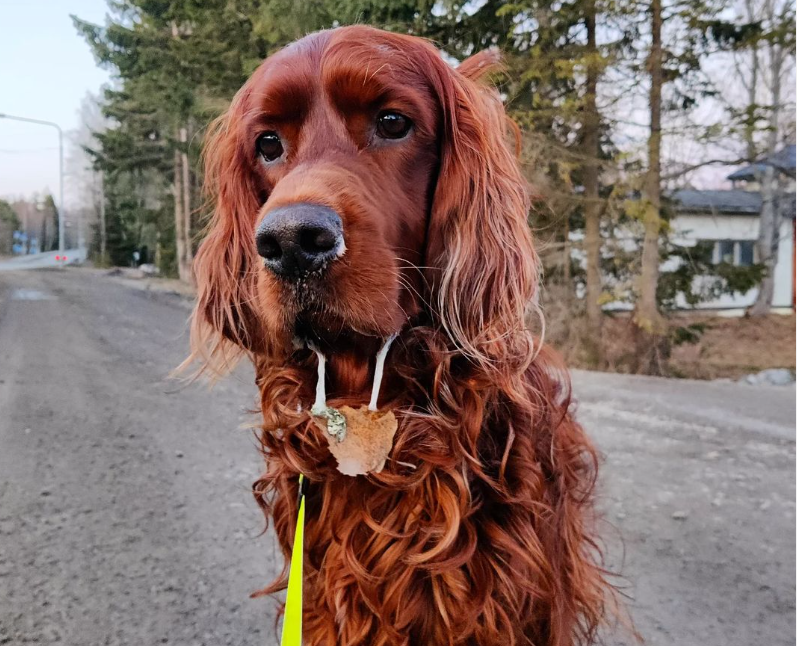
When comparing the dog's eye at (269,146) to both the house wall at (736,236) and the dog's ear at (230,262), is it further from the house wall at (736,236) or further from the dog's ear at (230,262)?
the house wall at (736,236)

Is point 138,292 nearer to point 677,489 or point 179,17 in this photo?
point 179,17

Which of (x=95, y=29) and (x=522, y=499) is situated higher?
(x=95, y=29)

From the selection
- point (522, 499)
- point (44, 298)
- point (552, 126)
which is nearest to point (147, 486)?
point (44, 298)

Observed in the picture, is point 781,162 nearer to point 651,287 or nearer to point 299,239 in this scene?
point 651,287

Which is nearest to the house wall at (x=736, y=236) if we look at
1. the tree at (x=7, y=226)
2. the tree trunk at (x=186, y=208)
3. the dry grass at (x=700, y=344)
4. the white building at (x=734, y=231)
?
the white building at (x=734, y=231)

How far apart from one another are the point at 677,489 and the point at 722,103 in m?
2.08

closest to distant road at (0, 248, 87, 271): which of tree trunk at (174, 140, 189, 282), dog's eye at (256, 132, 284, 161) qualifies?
tree trunk at (174, 140, 189, 282)

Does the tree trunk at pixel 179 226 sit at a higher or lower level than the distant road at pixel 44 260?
higher

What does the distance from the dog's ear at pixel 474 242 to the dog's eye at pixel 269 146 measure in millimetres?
278

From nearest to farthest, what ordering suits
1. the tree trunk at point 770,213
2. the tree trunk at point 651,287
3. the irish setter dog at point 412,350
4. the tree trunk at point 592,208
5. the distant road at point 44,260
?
the irish setter dog at point 412,350 < the distant road at point 44,260 < the tree trunk at point 592,208 < the tree trunk at point 770,213 < the tree trunk at point 651,287

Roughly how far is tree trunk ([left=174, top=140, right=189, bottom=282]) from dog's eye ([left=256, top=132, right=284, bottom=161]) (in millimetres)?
515

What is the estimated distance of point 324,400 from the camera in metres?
0.95

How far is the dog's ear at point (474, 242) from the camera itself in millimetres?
994

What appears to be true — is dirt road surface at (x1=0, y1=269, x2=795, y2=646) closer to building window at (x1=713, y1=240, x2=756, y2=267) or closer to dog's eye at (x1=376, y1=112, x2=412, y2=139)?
dog's eye at (x1=376, y1=112, x2=412, y2=139)
